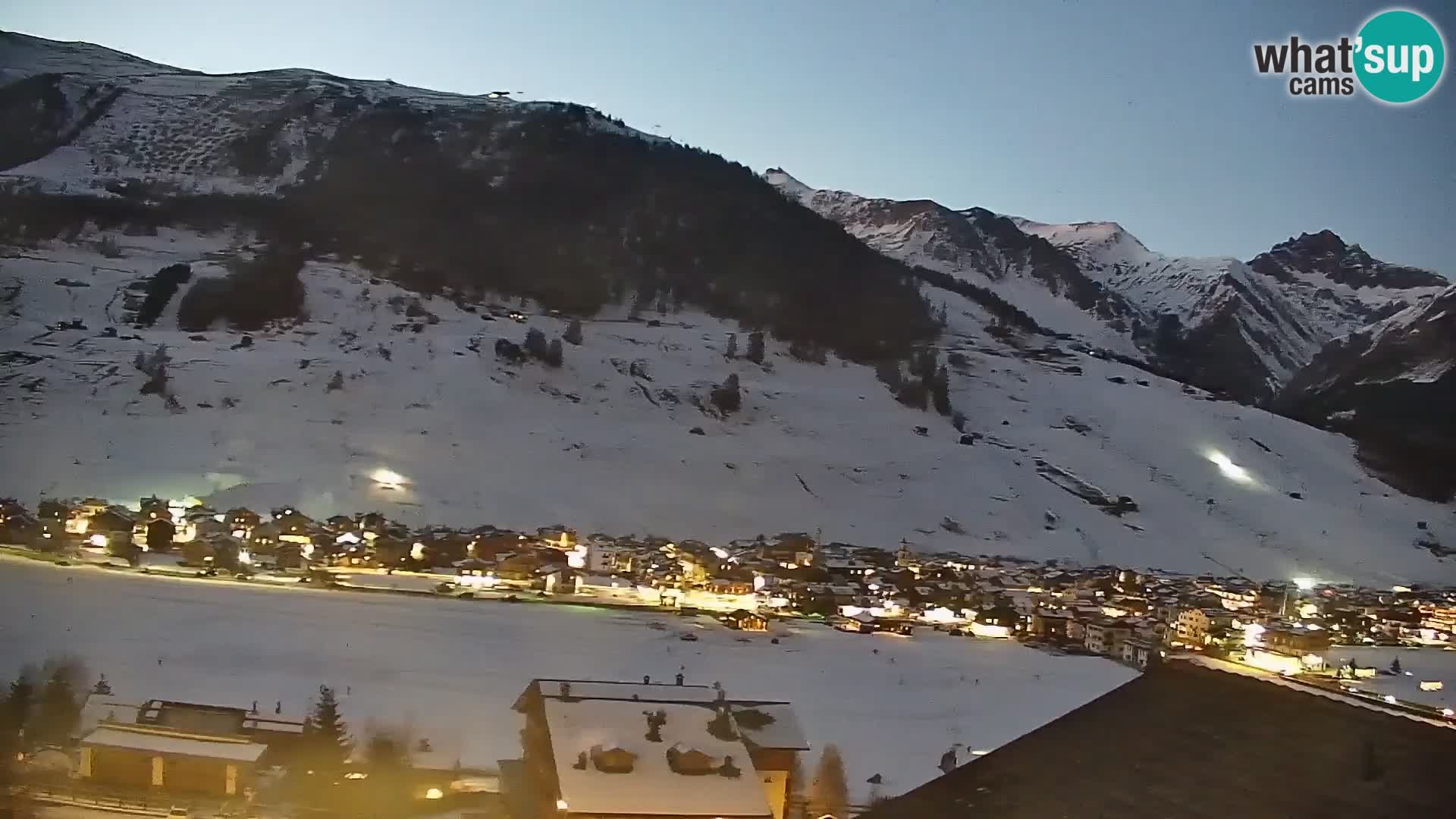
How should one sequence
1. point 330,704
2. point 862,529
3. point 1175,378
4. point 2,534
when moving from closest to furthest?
point 330,704
point 2,534
point 862,529
point 1175,378

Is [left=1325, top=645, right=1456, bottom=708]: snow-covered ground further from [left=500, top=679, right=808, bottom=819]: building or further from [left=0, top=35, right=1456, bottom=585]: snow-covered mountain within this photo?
[left=0, top=35, right=1456, bottom=585]: snow-covered mountain

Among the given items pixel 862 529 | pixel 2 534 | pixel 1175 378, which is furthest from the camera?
pixel 1175 378

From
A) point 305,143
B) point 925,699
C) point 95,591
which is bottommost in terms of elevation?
point 925,699

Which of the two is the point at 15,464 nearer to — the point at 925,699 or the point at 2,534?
the point at 2,534

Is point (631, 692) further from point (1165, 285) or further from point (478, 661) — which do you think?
point (1165, 285)

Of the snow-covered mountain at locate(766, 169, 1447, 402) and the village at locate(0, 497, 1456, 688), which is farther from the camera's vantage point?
the snow-covered mountain at locate(766, 169, 1447, 402)

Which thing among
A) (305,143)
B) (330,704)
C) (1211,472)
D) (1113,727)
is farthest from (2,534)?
(305,143)

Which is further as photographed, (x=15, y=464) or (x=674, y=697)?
(x=15, y=464)

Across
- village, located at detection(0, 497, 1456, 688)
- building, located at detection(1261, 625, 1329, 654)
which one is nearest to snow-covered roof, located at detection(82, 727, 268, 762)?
village, located at detection(0, 497, 1456, 688)
